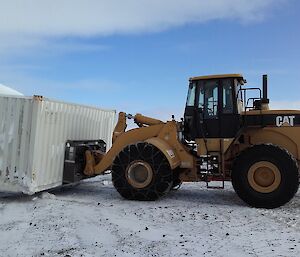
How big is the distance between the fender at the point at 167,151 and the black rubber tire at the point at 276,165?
50.2 inches

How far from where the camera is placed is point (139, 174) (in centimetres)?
1016

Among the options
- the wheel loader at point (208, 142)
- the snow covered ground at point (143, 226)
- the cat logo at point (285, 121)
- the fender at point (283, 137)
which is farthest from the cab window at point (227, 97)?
the snow covered ground at point (143, 226)

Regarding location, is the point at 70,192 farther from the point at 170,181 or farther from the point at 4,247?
the point at 4,247

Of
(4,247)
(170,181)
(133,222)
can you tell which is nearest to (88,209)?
(133,222)

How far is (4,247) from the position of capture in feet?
20.4

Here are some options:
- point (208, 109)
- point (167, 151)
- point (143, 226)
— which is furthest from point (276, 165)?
point (143, 226)

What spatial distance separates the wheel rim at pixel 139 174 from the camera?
10000mm

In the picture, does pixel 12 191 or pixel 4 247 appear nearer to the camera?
pixel 4 247

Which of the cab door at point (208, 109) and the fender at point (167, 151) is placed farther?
the cab door at point (208, 109)

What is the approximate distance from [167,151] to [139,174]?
819 mm

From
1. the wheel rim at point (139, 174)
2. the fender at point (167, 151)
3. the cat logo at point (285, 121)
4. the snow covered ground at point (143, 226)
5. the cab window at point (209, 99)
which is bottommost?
the snow covered ground at point (143, 226)

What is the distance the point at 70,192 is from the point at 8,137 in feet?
7.49

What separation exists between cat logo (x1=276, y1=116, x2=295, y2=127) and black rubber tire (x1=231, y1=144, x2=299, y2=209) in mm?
773

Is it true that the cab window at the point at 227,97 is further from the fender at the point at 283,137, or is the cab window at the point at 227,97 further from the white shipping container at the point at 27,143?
the white shipping container at the point at 27,143
